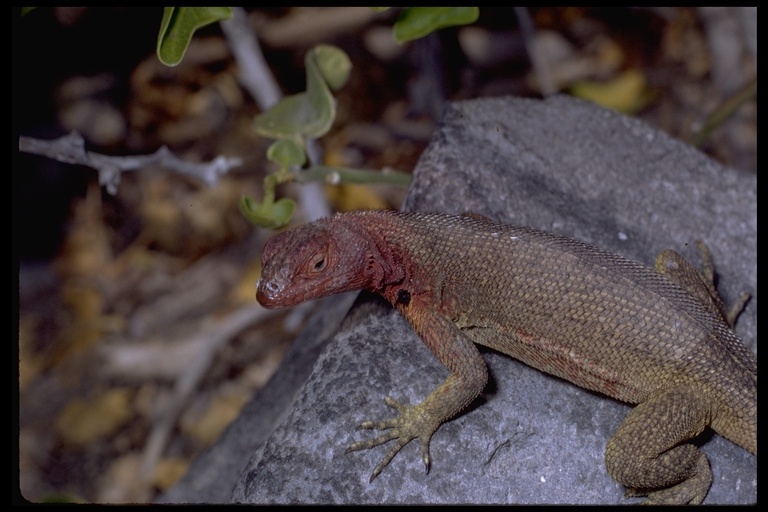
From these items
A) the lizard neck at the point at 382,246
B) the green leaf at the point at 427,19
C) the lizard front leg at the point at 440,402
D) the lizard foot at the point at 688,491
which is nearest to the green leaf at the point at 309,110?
the green leaf at the point at 427,19

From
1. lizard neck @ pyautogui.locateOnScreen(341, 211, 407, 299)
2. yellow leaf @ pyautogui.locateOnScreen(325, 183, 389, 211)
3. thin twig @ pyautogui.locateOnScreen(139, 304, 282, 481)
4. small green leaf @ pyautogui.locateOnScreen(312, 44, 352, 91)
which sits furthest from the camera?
yellow leaf @ pyautogui.locateOnScreen(325, 183, 389, 211)

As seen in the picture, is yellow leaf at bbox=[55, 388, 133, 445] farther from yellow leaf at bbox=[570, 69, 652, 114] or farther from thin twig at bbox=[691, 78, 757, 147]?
thin twig at bbox=[691, 78, 757, 147]

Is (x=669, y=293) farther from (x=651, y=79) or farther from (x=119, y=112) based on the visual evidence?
(x=119, y=112)

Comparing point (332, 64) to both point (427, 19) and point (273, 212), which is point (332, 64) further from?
point (273, 212)

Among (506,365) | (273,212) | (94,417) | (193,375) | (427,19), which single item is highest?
(427,19)

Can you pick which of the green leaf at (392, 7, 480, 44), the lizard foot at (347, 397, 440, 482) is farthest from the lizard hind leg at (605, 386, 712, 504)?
the green leaf at (392, 7, 480, 44)

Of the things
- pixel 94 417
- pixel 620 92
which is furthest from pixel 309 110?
pixel 620 92

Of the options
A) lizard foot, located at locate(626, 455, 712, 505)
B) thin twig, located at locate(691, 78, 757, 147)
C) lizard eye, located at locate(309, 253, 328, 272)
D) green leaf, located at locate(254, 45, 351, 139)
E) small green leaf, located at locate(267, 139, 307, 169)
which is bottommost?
lizard foot, located at locate(626, 455, 712, 505)
